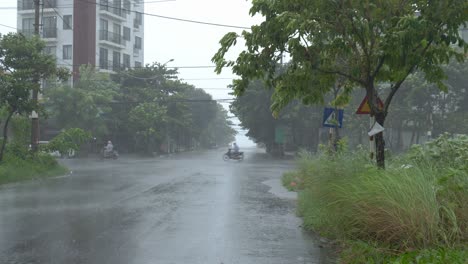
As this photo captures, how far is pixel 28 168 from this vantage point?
19.7 m

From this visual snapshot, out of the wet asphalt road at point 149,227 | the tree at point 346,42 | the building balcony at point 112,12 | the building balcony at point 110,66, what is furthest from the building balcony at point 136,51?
the tree at point 346,42

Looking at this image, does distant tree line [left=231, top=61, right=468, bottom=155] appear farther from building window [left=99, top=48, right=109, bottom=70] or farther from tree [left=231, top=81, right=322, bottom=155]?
building window [left=99, top=48, right=109, bottom=70]

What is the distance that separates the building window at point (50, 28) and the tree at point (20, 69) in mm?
32068

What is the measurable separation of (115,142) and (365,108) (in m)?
41.9

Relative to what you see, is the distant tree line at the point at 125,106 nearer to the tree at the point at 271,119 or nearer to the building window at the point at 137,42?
the tree at the point at 271,119

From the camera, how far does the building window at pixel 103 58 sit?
5072 centimetres

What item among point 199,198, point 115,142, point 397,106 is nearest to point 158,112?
point 115,142

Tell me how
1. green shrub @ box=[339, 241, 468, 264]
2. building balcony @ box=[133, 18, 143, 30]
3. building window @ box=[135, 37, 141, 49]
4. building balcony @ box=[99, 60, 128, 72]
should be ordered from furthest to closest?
building window @ box=[135, 37, 141, 49] → building balcony @ box=[133, 18, 143, 30] → building balcony @ box=[99, 60, 128, 72] → green shrub @ box=[339, 241, 468, 264]

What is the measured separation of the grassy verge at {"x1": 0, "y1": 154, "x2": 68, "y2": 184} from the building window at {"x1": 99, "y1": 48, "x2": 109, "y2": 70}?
29.9 metres

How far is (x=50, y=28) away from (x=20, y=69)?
1314 inches

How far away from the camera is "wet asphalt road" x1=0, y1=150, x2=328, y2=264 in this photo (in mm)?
7098

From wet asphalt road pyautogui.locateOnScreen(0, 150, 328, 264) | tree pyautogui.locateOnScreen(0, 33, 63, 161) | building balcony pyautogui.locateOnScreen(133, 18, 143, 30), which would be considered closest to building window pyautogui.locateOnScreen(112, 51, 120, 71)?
building balcony pyautogui.locateOnScreen(133, 18, 143, 30)

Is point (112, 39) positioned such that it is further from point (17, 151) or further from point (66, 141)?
point (17, 151)

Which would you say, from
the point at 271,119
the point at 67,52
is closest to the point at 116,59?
the point at 67,52
